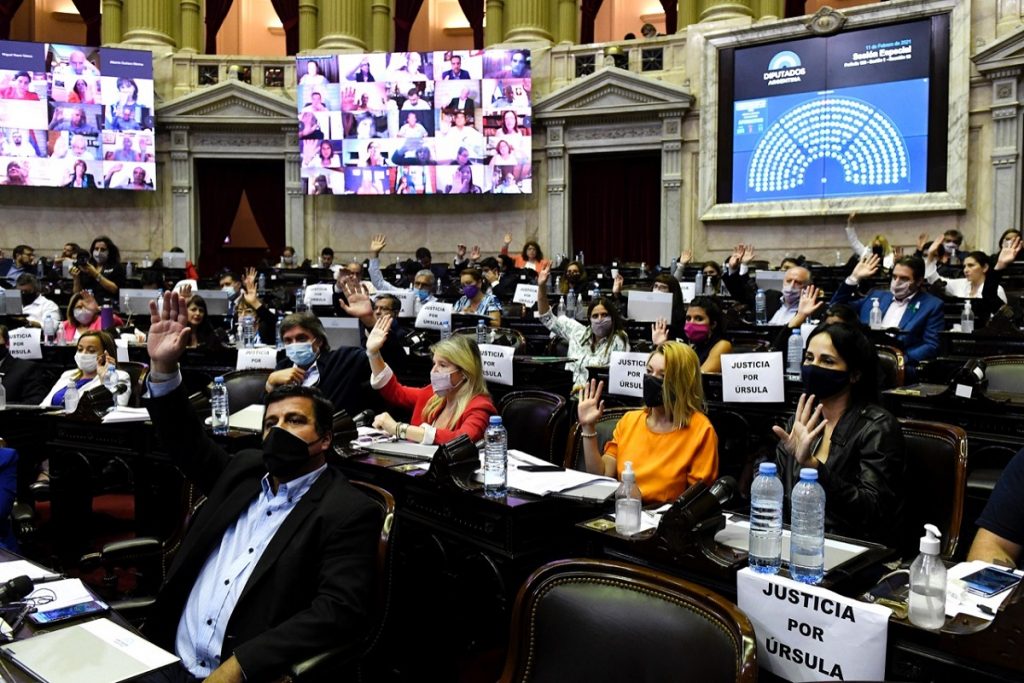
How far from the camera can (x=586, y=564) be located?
1.98 m

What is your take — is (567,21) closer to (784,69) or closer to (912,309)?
→ (784,69)

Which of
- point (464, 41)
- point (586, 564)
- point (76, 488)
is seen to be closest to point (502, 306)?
point (76, 488)

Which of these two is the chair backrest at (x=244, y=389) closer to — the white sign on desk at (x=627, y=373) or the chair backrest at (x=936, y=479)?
the white sign on desk at (x=627, y=373)

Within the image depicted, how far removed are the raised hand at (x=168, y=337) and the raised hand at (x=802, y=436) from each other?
6.31 feet

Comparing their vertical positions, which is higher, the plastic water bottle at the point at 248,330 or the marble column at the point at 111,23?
the marble column at the point at 111,23

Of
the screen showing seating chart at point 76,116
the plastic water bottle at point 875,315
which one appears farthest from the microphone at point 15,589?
the screen showing seating chart at point 76,116

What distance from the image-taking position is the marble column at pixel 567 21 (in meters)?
16.8

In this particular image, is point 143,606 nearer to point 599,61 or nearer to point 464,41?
point 599,61

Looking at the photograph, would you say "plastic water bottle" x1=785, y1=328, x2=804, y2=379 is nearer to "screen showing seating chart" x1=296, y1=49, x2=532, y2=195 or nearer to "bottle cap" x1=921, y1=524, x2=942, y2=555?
"bottle cap" x1=921, y1=524, x2=942, y2=555

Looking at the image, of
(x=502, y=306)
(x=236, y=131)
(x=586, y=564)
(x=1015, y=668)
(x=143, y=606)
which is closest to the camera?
(x=1015, y=668)

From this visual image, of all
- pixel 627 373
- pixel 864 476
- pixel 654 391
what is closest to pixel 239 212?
pixel 627 373

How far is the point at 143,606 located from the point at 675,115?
528 inches

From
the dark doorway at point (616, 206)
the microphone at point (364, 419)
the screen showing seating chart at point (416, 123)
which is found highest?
the screen showing seating chart at point (416, 123)

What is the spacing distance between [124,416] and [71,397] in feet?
Answer: 2.91
